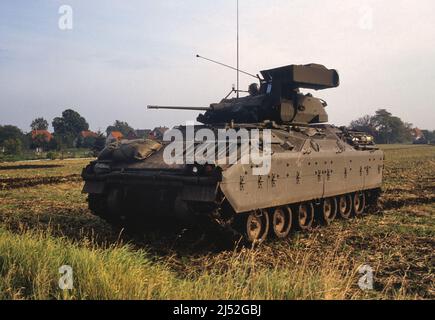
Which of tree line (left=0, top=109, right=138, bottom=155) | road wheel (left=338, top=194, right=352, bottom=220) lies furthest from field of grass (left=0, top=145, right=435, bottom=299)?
tree line (left=0, top=109, right=138, bottom=155)

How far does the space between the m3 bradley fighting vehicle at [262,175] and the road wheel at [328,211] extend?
2cm

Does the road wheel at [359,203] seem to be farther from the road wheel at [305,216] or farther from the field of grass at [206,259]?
the road wheel at [305,216]

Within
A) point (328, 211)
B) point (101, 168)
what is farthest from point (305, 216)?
point (101, 168)

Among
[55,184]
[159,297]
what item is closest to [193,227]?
[159,297]

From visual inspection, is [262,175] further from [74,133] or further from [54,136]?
[74,133]

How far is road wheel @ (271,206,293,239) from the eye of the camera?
9164 millimetres

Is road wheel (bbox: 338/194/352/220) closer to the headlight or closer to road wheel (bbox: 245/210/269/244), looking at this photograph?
road wheel (bbox: 245/210/269/244)

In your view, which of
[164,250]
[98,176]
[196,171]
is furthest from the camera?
[98,176]

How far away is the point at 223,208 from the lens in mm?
7883

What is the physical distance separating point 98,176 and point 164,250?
2158 millimetres

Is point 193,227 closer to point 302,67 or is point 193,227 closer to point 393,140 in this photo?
point 302,67

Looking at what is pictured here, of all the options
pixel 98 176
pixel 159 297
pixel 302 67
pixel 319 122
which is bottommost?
pixel 159 297

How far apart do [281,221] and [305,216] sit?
1095mm

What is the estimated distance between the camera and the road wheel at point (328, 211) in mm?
11141
